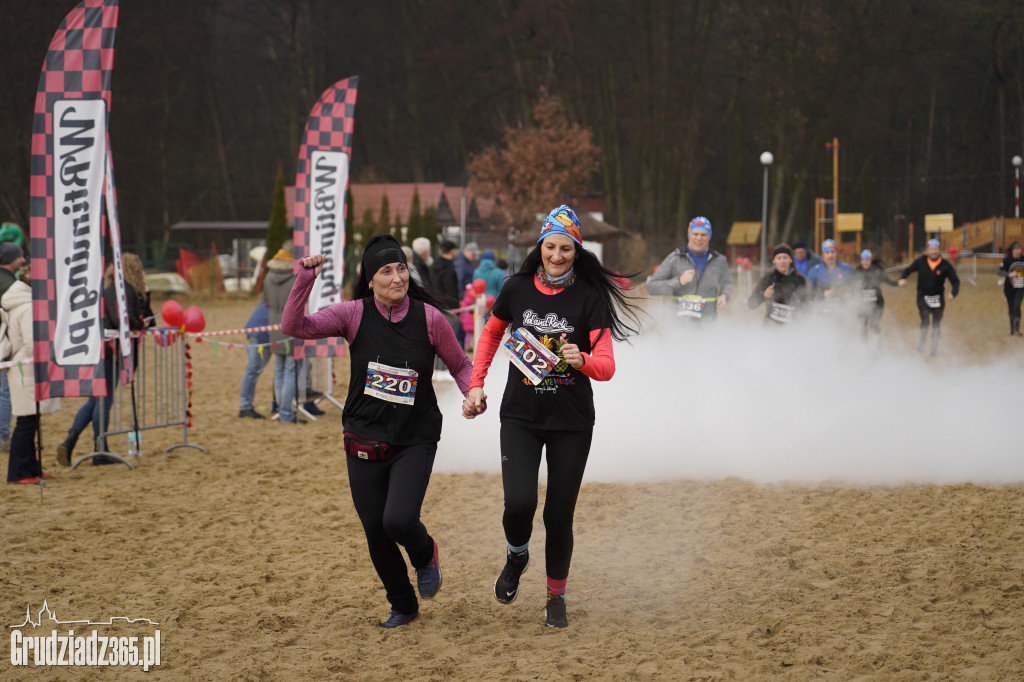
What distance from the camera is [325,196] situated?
1260cm

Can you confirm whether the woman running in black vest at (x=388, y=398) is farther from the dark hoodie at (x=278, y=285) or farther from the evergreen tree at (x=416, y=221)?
the evergreen tree at (x=416, y=221)

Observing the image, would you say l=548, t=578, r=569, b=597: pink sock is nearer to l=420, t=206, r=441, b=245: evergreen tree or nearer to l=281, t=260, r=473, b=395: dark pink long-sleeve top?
l=281, t=260, r=473, b=395: dark pink long-sleeve top

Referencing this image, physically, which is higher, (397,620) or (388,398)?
(388,398)

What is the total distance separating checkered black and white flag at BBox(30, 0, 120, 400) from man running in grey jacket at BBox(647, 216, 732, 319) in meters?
5.32

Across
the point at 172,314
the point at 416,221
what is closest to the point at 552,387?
the point at 172,314

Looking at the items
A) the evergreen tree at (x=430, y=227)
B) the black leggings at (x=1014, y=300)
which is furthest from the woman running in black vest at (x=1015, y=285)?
the evergreen tree at (x=430, y=227)

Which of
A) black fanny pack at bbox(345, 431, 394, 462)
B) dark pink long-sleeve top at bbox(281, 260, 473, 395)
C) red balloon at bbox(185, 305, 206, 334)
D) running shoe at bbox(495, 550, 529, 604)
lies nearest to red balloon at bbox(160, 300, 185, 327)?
Answer: red balloon at bbox(185, 305, 206, 334)

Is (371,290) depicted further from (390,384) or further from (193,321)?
(193,321)

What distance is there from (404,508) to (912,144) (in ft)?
203

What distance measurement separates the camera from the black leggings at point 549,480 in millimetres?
5133

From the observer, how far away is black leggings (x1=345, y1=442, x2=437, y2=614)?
5004 millimetres

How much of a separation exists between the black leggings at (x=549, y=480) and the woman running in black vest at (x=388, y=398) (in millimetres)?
430

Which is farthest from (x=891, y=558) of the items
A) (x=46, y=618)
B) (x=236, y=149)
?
(x=236, y=149)

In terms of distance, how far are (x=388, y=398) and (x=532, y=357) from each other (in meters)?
0.76
